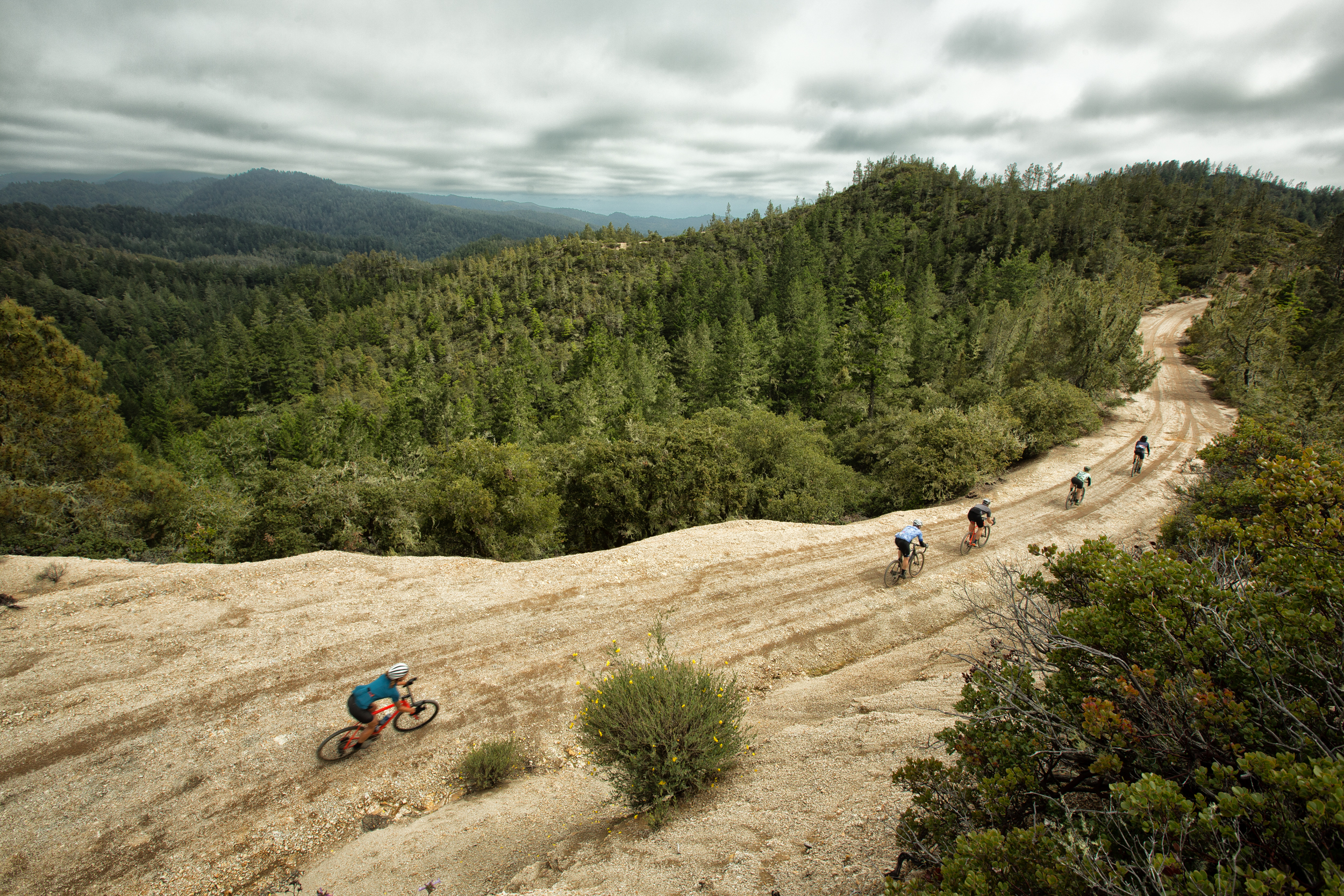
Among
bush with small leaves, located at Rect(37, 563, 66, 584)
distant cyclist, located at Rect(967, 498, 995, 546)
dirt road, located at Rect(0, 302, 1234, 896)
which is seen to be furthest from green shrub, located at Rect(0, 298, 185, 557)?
distant cyclist, located at Rect(967, 498, 995, 546)

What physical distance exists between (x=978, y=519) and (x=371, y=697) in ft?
56.6

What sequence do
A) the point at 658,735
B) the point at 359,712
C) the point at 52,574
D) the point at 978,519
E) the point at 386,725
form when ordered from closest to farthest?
the point at 658,735 → the point at 359,712 → the point at 386,725 → the point at 52,574 → the point at 978,519

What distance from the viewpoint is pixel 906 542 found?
50.6 feet

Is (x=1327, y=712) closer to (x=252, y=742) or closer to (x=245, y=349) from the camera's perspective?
(x=252, y=742)

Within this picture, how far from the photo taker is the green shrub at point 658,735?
7805mm

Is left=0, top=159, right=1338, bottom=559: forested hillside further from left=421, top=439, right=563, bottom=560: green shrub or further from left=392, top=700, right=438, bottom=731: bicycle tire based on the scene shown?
left=392, top=700, right=438, bottom=731: bicycle tire

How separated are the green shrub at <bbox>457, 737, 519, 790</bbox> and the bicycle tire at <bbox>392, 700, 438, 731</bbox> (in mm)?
1483

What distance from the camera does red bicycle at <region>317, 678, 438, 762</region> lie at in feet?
32.6

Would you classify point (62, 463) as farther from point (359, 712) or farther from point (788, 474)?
point (788, 474)

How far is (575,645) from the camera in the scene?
42.8 ft

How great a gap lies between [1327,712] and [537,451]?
106 ft

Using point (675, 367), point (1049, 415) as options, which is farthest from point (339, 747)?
point (675, 367)

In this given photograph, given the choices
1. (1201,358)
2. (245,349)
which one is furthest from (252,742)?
(245,349)

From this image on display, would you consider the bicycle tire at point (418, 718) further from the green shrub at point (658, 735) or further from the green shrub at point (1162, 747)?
the green shrub at point (1162, 747)
